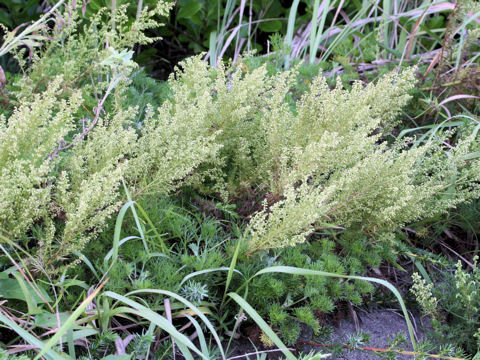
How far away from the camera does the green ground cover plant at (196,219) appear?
59.7 inches

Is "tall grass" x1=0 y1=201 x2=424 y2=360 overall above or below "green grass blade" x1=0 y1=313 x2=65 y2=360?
below

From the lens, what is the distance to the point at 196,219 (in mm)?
2062

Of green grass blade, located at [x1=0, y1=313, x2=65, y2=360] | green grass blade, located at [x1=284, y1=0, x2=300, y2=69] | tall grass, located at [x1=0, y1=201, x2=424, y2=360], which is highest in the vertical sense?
green grass blade, located at [x1=284, y1=0, x2=300, y2=69]

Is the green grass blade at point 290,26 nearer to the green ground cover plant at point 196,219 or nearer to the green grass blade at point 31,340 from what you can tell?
the green ground cover plant at point 196,219

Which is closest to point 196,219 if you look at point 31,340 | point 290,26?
point 31,340

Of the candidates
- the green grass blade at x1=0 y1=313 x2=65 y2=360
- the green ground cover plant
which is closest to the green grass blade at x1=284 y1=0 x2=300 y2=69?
the green ground cover plant

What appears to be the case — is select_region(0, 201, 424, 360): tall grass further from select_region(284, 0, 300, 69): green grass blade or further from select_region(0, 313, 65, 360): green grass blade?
select_region(284, 0, 300, 69): green grass blade

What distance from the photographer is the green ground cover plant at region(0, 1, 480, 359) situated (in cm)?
152

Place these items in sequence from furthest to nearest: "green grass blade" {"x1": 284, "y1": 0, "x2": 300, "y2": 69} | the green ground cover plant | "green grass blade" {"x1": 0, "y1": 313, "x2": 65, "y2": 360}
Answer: "green grass blade" {"x1": 284, "y1": 0, "x2": 300, "y2": 69}, the green ground cover plant, "green grass blade" {"x1": 0, "y1": 313, "x2": 65, "y2": 360}

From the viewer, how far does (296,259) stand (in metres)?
1.84

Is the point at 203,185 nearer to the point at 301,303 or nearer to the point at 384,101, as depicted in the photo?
the point at 301,303

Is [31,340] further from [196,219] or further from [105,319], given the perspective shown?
[196,219]

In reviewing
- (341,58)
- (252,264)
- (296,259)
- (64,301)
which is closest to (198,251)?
(252,264)

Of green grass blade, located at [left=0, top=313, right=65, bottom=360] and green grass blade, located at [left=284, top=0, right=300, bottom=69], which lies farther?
green grass blade, located at [left=284, top=0, right=300, bottom=69]
